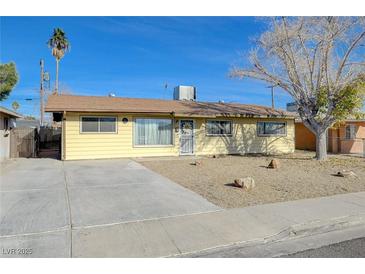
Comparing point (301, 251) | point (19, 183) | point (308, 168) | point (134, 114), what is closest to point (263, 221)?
point (301, 251)

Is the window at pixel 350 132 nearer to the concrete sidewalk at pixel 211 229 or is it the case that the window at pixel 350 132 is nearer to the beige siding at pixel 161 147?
the beige siding at pixel 161 147

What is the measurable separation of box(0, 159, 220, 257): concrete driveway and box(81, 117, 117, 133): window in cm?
405

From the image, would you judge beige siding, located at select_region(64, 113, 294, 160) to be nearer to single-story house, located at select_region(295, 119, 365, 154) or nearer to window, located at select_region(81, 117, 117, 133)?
window, located at select_region(81, 117, 117, 133)

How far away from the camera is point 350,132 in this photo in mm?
20391

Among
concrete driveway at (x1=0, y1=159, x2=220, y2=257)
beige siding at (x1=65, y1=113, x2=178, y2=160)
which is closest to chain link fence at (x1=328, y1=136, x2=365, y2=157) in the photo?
beige siding at (x1=65, y1=113, x2=178, y2=160)

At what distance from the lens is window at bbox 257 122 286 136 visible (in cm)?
1850

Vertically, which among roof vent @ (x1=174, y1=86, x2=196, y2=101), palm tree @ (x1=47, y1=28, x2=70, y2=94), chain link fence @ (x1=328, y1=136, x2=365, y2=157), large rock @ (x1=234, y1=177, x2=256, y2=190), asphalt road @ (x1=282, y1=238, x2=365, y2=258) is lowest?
asphalt road @ (x1=282, y1=238, x2=365, y2=258)

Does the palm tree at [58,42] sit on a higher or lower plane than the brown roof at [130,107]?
higher

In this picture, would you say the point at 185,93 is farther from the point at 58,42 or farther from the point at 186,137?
the point at 58,42

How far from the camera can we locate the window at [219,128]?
55.5 ft

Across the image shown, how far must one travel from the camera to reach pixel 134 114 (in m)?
14.8

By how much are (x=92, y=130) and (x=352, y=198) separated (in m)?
11.1

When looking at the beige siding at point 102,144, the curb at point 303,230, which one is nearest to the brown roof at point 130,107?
the beige siding at point 102,144

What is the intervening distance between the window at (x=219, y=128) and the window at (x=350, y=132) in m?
9.11
